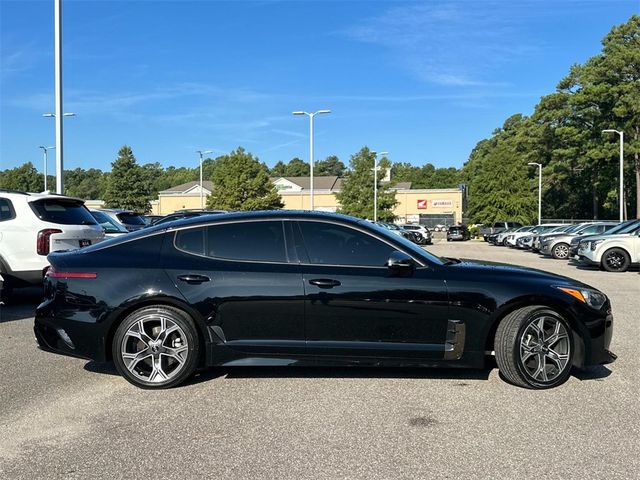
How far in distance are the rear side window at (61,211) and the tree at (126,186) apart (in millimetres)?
73153

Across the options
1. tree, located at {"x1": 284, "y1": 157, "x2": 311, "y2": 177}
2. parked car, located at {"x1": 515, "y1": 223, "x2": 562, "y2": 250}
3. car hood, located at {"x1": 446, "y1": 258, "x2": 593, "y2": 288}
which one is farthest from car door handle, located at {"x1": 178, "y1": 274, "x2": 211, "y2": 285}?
tree, located at {"x1": 284, "y1": 157, "x2": 311, "y2": 177}

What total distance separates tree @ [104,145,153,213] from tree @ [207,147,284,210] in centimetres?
2317

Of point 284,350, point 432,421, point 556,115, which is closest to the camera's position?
point 432,421

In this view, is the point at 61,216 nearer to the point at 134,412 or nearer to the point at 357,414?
the point at 134,412

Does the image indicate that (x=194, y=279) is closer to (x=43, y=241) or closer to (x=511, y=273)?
(x=511, y=273)

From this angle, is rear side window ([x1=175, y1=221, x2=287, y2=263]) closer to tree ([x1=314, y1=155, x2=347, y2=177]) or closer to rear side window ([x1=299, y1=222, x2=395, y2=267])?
rear side window ([x1=299, y1=222, x2=395, y2=267])

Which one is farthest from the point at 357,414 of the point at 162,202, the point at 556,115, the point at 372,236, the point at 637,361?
the point at 162,202

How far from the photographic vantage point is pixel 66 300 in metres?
5.14

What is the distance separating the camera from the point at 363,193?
63.0 metres

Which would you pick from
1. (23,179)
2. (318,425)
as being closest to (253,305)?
(318,425)

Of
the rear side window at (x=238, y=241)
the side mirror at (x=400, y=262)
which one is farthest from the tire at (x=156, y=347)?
the side mirror at (x=400, y=262)

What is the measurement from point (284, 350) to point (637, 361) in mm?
3748

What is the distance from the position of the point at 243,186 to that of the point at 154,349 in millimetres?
54704

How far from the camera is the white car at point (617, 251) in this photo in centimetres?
1639
